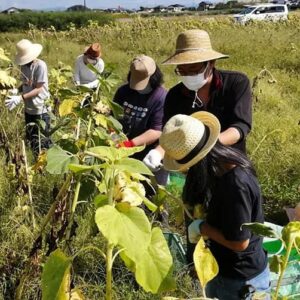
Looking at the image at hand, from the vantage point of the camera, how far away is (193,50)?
7.44 feet

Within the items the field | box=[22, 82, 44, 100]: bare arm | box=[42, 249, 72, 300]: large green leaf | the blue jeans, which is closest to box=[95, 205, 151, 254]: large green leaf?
box=[42, 249, 72, 300]: large green leaf

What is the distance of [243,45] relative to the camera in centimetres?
1041

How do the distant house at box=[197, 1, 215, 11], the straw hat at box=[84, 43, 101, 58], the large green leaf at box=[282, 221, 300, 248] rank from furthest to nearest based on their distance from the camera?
the distant house at box=[197, 1, 215, 11]
the straw hat at box=[84, 43, 101, 58]
the large green leaf at box=[282, 221, 300, 248]

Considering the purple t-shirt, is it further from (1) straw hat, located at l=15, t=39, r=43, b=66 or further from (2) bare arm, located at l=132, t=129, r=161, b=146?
(1) straw hat, located at l=15, t=39, r=43, b=66

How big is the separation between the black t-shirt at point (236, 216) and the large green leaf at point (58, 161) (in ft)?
1.79

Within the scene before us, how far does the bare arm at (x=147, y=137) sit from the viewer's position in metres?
2.67

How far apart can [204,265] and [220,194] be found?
79cm

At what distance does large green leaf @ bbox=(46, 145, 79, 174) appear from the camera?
1.15 meters

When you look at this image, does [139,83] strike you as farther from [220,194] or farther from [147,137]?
[220,194]

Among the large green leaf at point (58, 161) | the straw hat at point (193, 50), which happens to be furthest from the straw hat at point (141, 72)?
the large green leaf at point (58, 161)

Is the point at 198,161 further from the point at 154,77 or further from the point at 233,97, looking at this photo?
the point at 154,77

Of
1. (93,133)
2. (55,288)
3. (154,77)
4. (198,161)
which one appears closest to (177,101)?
(154,77)

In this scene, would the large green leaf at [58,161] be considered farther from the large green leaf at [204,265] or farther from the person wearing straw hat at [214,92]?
the person wearing straw hat at [214,92]

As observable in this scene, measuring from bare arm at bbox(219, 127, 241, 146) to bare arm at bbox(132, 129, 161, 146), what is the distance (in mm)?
640
